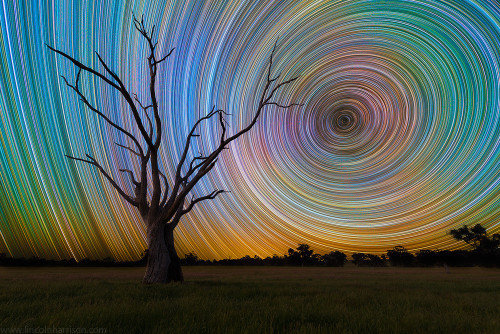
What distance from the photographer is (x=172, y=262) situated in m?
13.2

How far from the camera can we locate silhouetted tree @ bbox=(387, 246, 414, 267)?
92000mm

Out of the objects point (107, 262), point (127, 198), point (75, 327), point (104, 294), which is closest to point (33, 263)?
point (107, 262)

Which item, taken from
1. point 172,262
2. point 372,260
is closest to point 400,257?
point 372,260

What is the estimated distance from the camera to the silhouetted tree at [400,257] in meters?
92.0

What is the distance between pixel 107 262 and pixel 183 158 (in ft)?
243

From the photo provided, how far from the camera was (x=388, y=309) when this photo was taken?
5.68 meters

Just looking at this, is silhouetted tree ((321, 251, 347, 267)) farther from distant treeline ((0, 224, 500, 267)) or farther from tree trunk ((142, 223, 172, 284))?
tree trunk ((142, 223, 172, 284))

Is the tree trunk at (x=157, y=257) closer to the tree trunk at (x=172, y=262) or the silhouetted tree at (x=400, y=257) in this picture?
the tree trunk at (x=172, y=262)

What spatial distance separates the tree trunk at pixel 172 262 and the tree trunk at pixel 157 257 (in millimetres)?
266

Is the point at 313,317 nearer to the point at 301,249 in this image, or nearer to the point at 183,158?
the point at 183,158

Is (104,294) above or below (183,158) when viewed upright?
below

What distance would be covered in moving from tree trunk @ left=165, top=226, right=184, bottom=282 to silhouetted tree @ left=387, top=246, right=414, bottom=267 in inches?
3936

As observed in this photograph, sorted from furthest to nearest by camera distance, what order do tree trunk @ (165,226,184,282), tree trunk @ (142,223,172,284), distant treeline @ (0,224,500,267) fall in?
distant treeline @ (0,224,500,267), tree trunk @ (165,226,184,282), tree trunk @ (142,223,172,284)

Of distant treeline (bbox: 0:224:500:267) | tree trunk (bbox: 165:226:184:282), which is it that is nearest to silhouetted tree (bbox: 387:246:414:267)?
distant treeline (bbox: 0:224:500:267)
